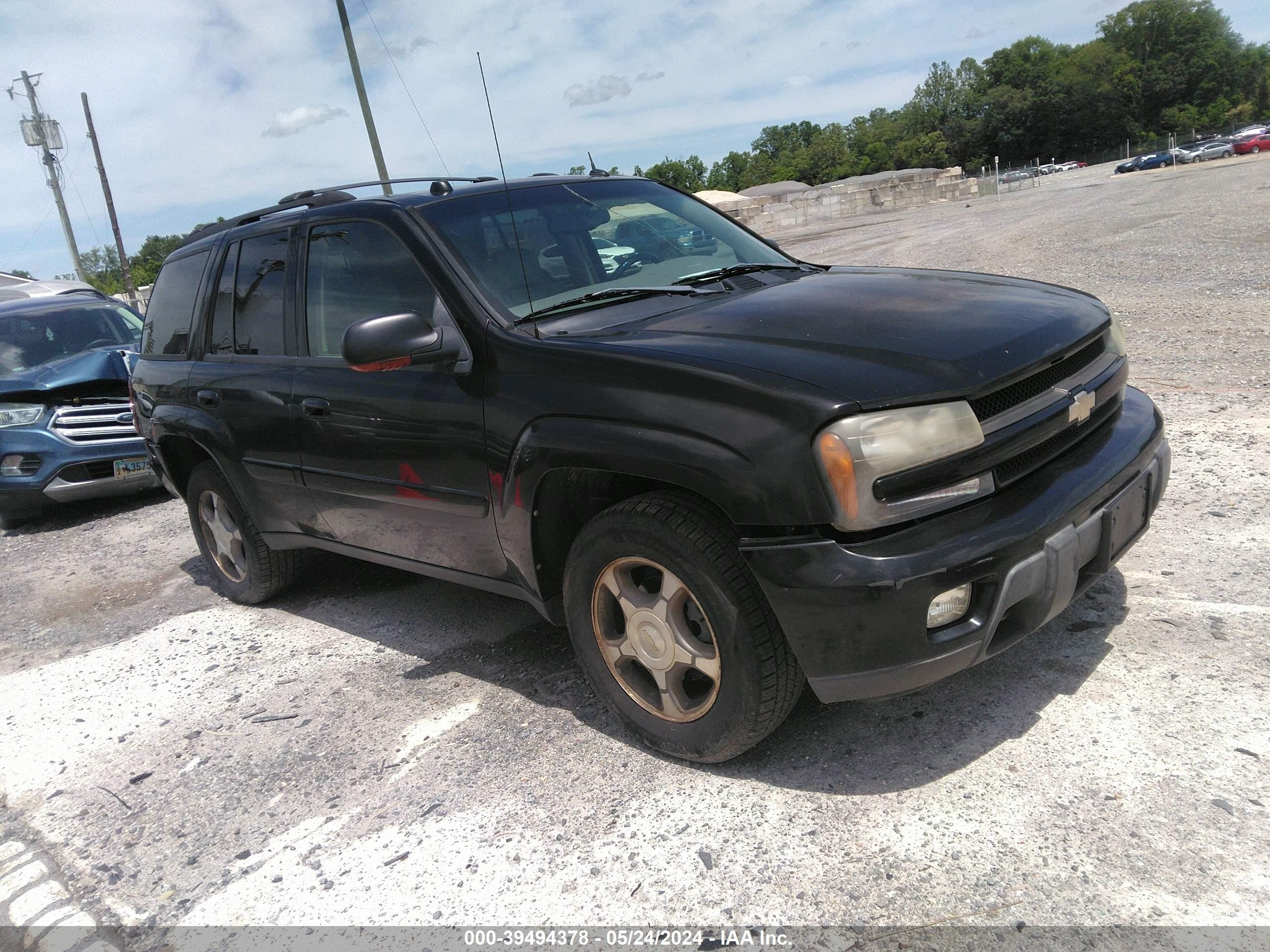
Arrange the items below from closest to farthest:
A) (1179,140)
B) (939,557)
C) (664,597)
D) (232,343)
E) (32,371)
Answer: (939,557) < (664,597) < (232,343) < (32,371) < (1179,140)

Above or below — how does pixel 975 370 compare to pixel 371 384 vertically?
below

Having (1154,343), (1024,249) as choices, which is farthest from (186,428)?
(1024,249)

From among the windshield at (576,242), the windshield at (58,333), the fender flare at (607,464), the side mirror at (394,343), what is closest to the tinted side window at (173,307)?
the windshield at (576,242)

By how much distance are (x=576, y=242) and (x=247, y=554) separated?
2.58 m

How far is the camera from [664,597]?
110 inches

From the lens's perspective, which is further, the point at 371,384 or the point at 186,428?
the point at 186,428

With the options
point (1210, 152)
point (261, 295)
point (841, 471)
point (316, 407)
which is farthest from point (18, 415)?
point (1210, 152)

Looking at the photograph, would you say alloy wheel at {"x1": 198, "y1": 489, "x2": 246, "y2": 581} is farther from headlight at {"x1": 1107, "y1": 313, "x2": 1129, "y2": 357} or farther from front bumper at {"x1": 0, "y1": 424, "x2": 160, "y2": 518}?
headlight at {"x1": 1107, "y1": 313, "x2": 1129, "y2": 357}

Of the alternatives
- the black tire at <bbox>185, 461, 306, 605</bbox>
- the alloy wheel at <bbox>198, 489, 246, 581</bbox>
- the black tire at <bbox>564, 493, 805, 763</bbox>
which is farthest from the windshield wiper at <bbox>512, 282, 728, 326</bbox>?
the alloy wheel at <bbox>198, 489, 246, 581</bbox>

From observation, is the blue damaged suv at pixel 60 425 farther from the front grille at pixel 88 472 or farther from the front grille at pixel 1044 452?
the front grille at pixel 1044 452

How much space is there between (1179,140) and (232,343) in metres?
119

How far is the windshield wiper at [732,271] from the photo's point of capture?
11.7 feet

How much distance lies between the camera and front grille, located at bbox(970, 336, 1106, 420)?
2.58m

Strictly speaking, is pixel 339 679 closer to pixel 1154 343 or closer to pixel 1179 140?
pixel 1154 343
